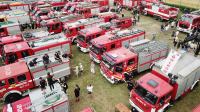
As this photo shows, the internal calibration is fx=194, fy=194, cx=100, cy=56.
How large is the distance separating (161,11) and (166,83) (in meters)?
22.6

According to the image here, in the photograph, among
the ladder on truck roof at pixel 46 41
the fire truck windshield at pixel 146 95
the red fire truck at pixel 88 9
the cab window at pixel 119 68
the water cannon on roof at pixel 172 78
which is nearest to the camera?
the fire truck windshield at pixel 146 95

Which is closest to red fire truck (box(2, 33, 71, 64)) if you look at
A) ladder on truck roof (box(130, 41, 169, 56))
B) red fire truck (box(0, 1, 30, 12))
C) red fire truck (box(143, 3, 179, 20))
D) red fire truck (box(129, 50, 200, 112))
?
ladder on truck roof (box(130, 41, 169, 56))

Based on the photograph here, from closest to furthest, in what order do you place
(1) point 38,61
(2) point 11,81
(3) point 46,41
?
(2) point 11,81 → (1) point 38,61 → (3) point 46,41

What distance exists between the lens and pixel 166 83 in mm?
14359

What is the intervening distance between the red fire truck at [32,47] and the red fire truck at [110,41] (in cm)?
327

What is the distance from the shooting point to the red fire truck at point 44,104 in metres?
13.2

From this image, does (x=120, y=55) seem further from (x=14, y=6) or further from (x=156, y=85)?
(x=14, y=6)

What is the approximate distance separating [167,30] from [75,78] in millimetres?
17861

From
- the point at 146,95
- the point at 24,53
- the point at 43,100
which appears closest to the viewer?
the point at 43,100

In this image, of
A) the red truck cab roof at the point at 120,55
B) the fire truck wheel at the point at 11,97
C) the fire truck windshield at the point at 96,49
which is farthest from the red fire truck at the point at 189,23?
the fire truck wheel at the point at 11,97

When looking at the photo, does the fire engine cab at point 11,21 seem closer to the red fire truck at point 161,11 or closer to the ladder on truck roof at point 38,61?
the ladder on truck roof at point 38,61

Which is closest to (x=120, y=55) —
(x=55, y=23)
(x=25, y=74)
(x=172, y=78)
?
(x=172, y=78)

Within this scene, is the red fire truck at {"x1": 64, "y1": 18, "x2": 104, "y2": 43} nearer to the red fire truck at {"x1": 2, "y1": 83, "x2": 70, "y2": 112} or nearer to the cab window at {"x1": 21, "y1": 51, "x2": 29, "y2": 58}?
Answer: the cab window at {"x1": 21, "y1": 51, "x2": 29, "y2": 58}

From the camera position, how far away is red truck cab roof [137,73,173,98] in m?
13.5
